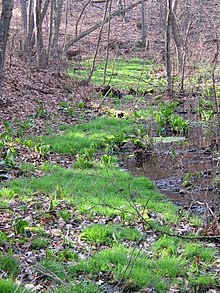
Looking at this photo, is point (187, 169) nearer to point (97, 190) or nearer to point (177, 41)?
point (97, 190)

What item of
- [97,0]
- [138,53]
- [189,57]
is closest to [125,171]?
[189,57]

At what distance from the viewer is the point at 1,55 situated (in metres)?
9.34

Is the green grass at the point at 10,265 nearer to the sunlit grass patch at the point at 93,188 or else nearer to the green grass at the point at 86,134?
the sunlit grass patch at the point at 93,188

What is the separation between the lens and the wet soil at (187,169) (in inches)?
332

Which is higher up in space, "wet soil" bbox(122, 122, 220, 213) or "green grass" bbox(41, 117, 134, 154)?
"green grass" bbox(41, 117, 134, 154)

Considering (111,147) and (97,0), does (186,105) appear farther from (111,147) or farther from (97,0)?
A: (97,0)

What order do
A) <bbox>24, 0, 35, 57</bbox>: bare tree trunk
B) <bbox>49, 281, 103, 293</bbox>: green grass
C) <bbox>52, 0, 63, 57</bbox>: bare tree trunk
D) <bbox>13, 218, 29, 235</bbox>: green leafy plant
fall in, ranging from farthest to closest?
<bbox>52, 0, 63, 57</bbox>: bare tree trunk → <bbox>24, 0, 35, 57</bbox>: bare tree trunk → <bbox>13, 218, 29, 235</bbox>: green leafy plant → <bbox>49, 281, 103, 293</bbox>: green grass

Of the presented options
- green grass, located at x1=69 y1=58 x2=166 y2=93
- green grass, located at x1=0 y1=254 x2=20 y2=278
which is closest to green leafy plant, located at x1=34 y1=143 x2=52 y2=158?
green grass, located at x1=0 y1=254 x2=20 y2=278

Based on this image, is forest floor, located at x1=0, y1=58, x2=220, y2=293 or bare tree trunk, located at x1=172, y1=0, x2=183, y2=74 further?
bare tree trunk, located at x1=172, y1=0, x2=183, y2=74

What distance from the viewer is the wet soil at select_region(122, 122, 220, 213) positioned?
8438mm

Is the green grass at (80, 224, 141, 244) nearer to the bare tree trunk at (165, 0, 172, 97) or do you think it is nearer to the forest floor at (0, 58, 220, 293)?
the forest floor at (0, 58, 220, 293)

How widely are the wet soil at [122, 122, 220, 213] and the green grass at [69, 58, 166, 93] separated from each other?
20.1ft

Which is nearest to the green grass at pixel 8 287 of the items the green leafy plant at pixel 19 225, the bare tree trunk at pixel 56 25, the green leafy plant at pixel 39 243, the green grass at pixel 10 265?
the green grass at pixel 10 265

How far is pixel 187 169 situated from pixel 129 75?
505 inches
